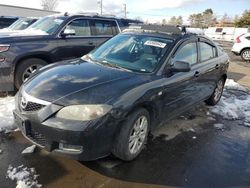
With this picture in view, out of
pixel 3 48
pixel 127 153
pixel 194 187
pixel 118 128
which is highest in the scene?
pixel 3 48

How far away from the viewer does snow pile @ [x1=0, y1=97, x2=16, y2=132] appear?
465 cm

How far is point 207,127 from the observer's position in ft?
17.6

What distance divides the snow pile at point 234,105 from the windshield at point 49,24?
160 inches

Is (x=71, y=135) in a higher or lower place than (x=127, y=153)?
higher

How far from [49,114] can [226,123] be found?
3.71m

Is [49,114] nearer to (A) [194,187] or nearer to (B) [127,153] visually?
(B) [127,153]

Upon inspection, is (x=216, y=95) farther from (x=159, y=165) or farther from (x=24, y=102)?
(x=24, y=102)

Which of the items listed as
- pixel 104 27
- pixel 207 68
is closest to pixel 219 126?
pixel 207 68

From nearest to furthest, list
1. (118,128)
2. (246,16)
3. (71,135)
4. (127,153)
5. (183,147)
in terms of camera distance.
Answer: (71,135)
(118,128)
(127,153)
(183,147)
(246,16)

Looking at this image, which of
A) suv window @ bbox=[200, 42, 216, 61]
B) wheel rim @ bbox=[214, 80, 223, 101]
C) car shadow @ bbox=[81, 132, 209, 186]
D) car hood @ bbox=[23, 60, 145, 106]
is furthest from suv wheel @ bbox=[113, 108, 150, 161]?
wheel rim @ bbox=[214, 80, 223, 101]

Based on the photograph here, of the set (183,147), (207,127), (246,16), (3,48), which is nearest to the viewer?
(183,147)

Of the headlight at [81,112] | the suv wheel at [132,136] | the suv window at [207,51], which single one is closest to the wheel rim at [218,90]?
the suv window at [207,51]

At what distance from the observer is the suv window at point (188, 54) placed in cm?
457

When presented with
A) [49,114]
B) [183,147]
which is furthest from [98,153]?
[183,147]
